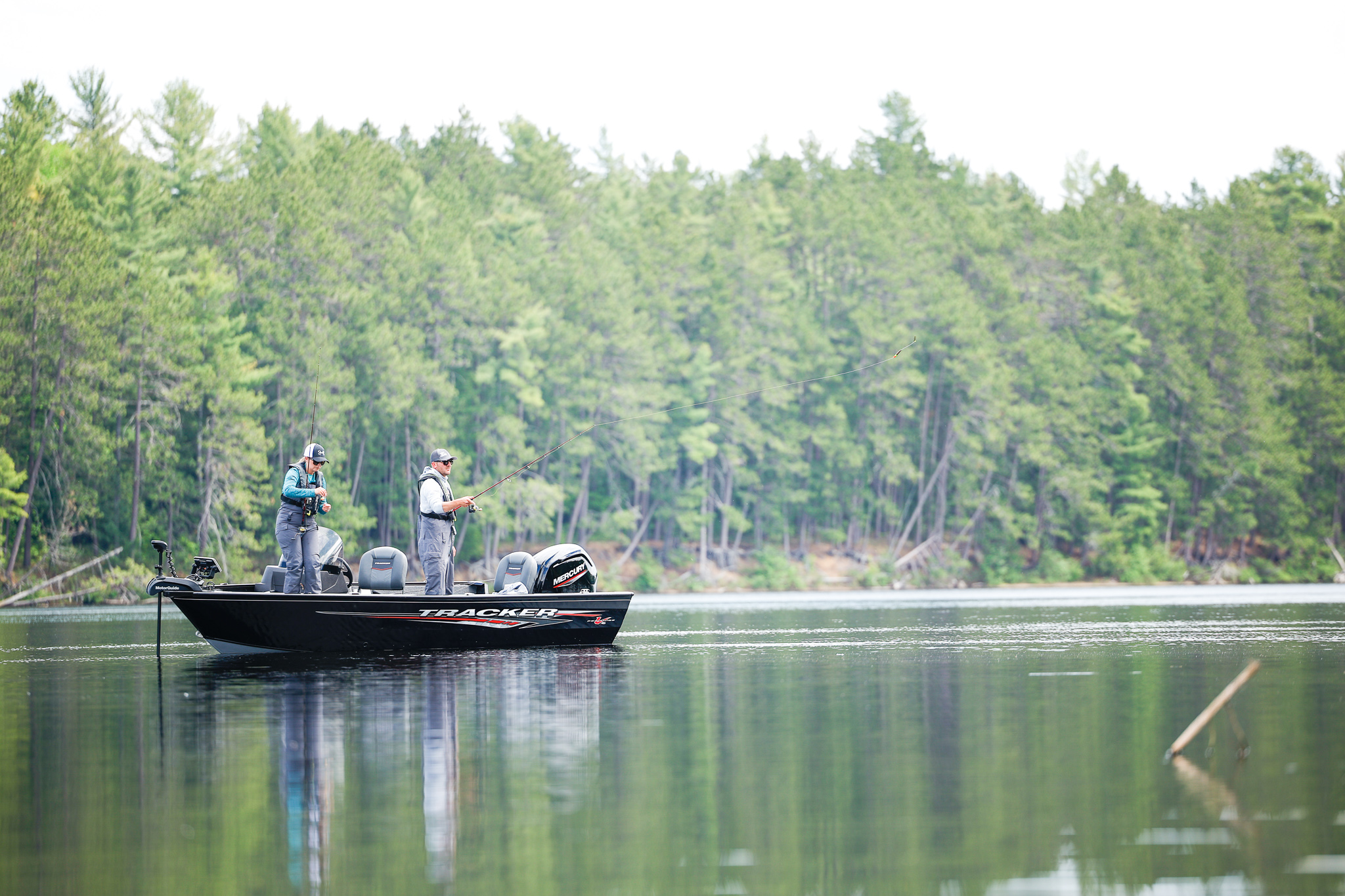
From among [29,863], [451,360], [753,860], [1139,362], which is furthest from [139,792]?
[1139,362]

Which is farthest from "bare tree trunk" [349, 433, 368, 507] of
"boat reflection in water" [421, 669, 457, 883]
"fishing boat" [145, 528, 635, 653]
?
"boat reflection in water" [421, 669, 457, 883]

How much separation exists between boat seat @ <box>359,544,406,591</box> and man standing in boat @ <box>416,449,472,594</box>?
0.49 meters

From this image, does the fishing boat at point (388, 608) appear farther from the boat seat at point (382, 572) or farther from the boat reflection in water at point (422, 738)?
the boat reflection in water at point (422, 738)

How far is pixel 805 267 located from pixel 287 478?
5306cm

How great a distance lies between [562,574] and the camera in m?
22.7

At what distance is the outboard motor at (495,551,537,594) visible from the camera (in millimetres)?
22719

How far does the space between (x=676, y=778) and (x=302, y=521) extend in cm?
1150

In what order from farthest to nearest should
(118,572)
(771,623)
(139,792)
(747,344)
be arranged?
(747,344), (118,572), (771,623), (139,792)

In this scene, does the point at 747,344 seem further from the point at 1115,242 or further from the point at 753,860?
the point at 753,860

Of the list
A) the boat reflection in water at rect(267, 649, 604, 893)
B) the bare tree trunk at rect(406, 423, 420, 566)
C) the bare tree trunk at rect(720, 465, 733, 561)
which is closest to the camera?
the boat reflection in water at rect(267, 649, 604, 893)

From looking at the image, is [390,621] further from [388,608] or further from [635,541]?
[635,541]

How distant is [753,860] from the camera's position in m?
7.82

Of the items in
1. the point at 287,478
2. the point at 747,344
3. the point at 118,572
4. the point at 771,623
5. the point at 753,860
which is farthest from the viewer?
the point at 747,344

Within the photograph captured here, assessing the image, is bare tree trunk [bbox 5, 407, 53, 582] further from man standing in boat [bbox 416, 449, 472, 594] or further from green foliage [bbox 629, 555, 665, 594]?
man standing in boat [bbox 416, 449, 472, 594]
